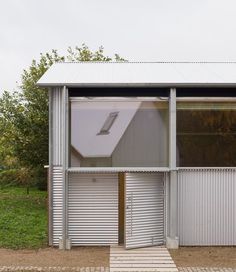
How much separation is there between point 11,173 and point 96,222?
886 inches

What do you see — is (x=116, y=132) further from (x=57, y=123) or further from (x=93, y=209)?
(x=93, y=209)

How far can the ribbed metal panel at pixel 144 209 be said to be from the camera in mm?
14711

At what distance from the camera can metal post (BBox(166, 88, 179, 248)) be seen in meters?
14.8

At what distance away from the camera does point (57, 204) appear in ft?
49.7

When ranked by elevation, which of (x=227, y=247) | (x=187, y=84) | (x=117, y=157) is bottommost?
(x=227, y=247)

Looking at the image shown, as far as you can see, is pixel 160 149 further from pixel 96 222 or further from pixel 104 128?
pixel 96 222

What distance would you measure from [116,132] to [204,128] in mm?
2622

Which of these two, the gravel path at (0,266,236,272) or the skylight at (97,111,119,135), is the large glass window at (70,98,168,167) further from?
the gravel path at (0,266,236,272)

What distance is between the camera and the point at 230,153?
601 inches

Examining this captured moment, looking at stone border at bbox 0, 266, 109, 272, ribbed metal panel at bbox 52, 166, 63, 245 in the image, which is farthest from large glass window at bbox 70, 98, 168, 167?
stone border at bbox 0, 266, 109, 272

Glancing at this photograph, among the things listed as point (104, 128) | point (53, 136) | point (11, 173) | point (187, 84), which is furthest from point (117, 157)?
point (11, 173)
